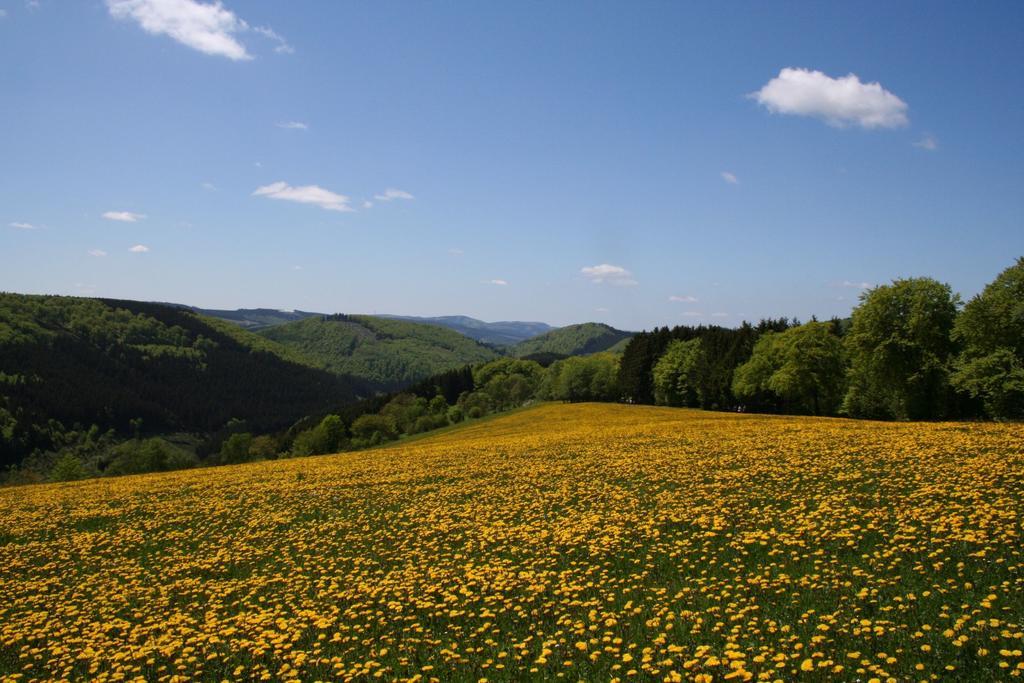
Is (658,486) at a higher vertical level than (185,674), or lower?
higher

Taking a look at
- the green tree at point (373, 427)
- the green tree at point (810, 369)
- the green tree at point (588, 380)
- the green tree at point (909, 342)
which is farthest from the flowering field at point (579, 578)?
the green tree at point (373, 427)

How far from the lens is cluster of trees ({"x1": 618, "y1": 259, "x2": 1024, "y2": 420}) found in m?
41.9

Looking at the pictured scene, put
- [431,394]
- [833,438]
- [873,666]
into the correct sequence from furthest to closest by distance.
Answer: [431,394], [833,438], [873,666]

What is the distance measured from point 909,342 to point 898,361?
211 cm

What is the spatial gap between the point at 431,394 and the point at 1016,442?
160279 mm

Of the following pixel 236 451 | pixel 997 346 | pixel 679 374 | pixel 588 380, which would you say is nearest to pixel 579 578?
pixel 997 346

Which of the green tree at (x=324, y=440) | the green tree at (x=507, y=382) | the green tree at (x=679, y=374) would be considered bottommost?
the green tree at (x=324, y=440)

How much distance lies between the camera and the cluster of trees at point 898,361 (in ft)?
137

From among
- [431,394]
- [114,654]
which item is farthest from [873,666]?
[431,394]

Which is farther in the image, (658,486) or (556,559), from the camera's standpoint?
(658,486)

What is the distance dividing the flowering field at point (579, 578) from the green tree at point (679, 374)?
6430cm

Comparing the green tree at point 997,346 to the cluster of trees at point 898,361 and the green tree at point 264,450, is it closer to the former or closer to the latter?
the cluster of trees at point 898,361

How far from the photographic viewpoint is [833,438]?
2767 centimetres

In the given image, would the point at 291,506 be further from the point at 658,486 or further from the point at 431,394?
the point at 431,394
